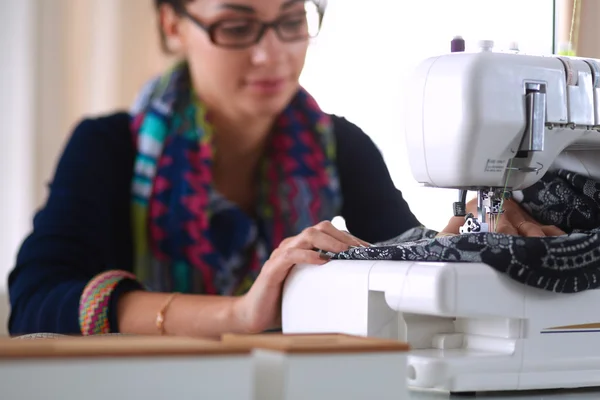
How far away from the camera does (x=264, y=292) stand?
1.50 metres

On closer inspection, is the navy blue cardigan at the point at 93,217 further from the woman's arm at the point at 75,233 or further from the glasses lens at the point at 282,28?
the glasses lens at the point at 282,28

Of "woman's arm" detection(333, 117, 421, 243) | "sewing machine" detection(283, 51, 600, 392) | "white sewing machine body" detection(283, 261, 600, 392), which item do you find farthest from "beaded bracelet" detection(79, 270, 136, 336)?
"woman's arm" detection(333, 117, 421, 243)

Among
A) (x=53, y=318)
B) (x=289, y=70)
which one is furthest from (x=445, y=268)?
(x=289, y=70)

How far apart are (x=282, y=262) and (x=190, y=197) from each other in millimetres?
1264

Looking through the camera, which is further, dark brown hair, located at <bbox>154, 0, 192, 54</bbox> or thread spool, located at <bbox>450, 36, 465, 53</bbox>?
dark brown hair, located at <bbox>154, 0, 192, 54</bbox>

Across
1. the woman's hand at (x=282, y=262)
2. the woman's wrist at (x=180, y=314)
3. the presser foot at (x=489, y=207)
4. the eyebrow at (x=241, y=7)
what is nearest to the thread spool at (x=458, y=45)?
the presser foot at (x=489, y=207)

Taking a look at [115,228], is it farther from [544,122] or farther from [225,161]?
[544,122]

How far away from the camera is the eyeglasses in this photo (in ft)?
8.86

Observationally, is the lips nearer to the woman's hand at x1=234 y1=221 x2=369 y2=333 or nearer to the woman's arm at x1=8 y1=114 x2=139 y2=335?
the woman's arm at x1=8 y1=114 x2=139 y2=335

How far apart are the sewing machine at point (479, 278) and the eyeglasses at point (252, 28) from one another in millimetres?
1318

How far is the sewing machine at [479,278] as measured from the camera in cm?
120

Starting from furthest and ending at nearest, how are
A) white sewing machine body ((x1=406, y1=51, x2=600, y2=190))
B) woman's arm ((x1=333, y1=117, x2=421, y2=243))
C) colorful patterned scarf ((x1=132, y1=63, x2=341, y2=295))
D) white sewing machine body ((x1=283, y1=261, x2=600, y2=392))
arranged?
colorful patterned scarf ((x1=132, y1=63, x2=341, y2=295))
woman's arm ((x1=333, y1=117, x2=421, y2=243))
white sewing machine body ((x1=406, y1=51, x2=600, y2=190))
white sewing machine body ((x1=283, y1=261, x2=600, y2=392))

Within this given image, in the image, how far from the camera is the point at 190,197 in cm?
270

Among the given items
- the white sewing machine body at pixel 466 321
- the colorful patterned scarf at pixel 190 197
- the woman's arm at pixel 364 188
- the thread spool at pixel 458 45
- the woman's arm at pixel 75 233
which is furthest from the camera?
the colorful patterned scarf at pixel 190 197
